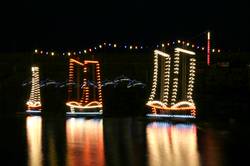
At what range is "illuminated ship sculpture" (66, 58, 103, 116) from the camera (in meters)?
29.4

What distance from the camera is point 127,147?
14.2 m

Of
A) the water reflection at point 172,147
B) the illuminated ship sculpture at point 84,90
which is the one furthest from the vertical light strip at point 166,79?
the water reflection at point 172,147

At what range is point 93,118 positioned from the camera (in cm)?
2797

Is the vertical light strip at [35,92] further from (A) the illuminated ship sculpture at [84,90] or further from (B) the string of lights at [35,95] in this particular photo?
(A) the illuminated ship sculpture at [84,90]

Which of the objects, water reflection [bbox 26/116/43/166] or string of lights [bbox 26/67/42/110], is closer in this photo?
water reflection [bbox 26/116/43/166]

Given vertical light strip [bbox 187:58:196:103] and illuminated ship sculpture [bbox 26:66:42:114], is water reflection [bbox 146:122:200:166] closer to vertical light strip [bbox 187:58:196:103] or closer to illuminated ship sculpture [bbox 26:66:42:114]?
vertical light strip [bbox 187:58:196:103]

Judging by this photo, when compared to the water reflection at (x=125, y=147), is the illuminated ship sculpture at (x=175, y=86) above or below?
above

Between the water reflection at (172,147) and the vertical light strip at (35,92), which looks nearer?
the water reflection at (172,147)

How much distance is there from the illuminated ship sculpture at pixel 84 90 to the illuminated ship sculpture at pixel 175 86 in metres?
3.67

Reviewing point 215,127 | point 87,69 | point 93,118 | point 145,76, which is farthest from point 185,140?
point 145,76

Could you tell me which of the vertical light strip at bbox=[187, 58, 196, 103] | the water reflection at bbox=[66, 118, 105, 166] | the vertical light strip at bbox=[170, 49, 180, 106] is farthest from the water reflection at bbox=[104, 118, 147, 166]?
the vertical light strip at bbox=[170, 49, 180, 106]

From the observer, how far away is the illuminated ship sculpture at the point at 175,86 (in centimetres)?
2512

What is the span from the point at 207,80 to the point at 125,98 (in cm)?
759

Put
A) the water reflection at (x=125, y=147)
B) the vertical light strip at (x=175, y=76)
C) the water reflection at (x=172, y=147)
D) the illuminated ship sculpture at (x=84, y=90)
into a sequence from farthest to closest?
the illuminated ship sculpture at (x=84, y=90)
the vertical light strip at (x=175, y=76)
the water reflection at (x=125, y=147)
the water reflection at (x=172, y=147)
